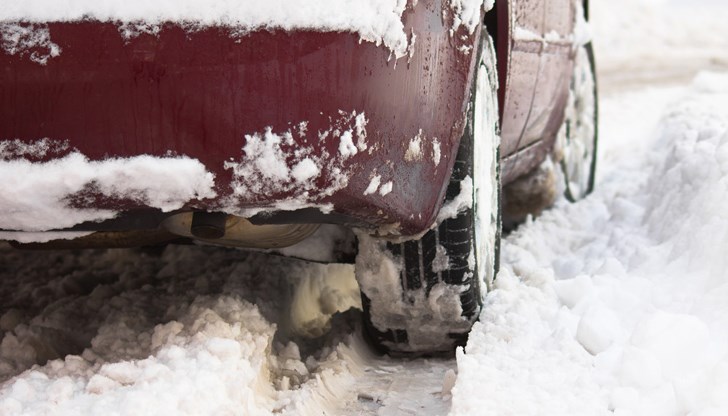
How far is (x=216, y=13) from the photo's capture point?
78.2 inches

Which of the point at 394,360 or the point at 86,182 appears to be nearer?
the point at 86,182

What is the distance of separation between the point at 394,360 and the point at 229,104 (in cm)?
119

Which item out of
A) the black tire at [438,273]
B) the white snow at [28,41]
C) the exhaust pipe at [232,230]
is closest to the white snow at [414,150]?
the black tire at [438,273]

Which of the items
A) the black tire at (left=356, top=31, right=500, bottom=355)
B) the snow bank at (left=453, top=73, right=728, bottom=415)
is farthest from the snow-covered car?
the snow bank at (left=453, top=73, right=728, bottom=415)

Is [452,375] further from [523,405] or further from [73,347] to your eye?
[73,347]

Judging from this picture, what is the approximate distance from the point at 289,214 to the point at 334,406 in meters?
0.57

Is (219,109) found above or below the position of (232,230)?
above

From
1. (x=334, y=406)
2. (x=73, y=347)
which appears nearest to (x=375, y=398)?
(x=334, y=406)

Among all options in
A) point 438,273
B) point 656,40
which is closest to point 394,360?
point 438,273

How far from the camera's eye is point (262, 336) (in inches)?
99.5

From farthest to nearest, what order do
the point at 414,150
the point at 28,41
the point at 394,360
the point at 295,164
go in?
the point at 394,360, the point at 414,150, the point at 295,164, the point at 28,41

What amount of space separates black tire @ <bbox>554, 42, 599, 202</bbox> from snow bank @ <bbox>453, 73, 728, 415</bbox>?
0.54m

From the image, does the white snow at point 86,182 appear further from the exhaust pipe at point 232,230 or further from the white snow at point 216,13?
the white snow at point 216,13

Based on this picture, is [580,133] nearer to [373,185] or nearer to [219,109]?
[373,185]
